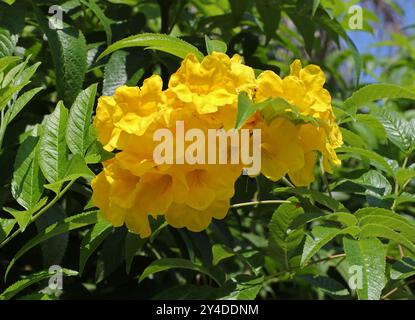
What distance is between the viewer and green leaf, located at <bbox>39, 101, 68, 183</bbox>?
102 cm

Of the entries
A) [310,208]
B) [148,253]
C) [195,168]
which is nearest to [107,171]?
[195,168]

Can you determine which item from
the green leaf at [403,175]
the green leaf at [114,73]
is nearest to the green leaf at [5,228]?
the green leaf at [114,73]

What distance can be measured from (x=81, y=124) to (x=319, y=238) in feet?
1.35

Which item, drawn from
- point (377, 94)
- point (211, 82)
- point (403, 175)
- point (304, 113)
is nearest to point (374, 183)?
point (403, 175)

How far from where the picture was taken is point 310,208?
113 cm

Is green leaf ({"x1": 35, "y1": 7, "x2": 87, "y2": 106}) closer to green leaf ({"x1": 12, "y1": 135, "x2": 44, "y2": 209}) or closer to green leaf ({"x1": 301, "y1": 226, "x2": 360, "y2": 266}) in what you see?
green leaf ({"x1": 12, "y1": 135, "x2": 44, "y2": 209})

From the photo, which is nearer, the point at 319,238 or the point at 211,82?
the point at 211,82

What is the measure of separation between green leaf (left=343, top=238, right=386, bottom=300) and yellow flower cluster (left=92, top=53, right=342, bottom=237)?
0.15 meters

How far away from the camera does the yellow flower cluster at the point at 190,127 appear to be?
0.83 meters

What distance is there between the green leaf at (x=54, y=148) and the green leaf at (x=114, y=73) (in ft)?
0.69

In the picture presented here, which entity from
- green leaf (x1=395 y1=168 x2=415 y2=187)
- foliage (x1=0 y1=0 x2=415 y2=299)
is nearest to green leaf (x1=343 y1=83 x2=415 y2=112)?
foliage (x1=0 y1=0 x2=415 y2=299)

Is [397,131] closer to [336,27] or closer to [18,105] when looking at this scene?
[336,27]

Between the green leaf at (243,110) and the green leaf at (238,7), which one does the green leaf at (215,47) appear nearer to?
the green leaf at (243,110)

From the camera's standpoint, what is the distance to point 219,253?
1288 mm
